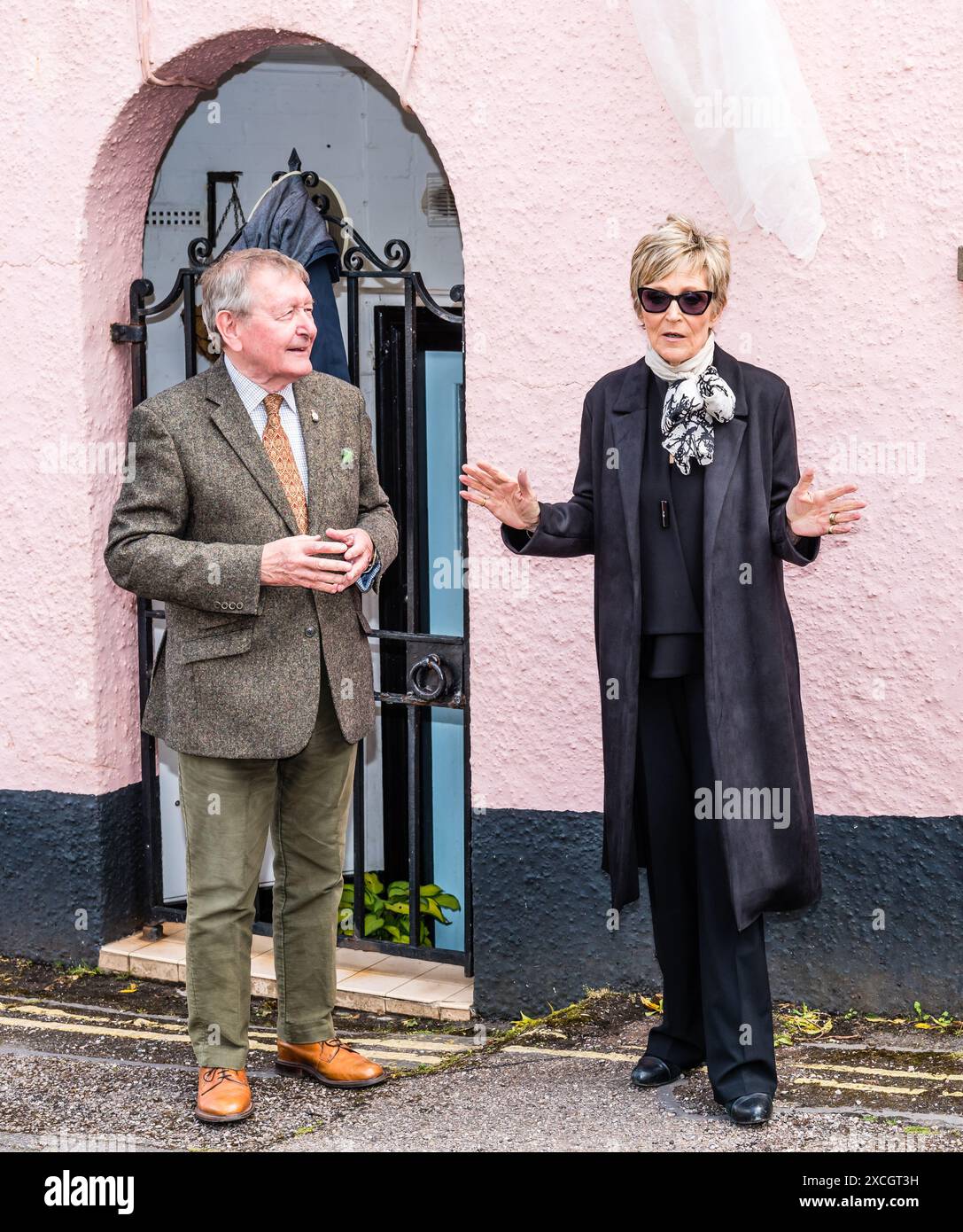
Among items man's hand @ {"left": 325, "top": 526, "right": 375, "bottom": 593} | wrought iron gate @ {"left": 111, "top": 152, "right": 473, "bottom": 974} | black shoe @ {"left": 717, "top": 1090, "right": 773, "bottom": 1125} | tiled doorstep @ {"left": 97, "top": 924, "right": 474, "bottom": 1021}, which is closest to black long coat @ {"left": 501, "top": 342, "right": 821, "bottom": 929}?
man's hand @ {"left": 325, "top": 526, "right": 375, "bottom": 593}

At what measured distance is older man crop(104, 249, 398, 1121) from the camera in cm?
403

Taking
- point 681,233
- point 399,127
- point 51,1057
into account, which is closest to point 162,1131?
point 51,1057

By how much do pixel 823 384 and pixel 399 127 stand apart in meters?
2.94

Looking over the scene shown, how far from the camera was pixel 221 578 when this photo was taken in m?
3.98

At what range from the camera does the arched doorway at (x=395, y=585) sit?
5.52 metres

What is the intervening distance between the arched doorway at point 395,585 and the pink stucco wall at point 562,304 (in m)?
0.23

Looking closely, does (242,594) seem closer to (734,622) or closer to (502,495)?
(502,495)

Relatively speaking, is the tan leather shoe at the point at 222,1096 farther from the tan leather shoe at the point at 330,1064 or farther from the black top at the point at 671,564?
the black top at the point at 671,564

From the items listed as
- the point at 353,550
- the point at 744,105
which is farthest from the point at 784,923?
the point at 744,105

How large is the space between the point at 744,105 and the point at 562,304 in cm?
84

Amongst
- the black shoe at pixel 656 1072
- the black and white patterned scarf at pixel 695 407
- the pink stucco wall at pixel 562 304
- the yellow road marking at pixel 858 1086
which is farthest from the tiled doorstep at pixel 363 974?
the black and white patterned scarf at pixel 695 407

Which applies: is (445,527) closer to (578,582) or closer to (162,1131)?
→ (578,582)

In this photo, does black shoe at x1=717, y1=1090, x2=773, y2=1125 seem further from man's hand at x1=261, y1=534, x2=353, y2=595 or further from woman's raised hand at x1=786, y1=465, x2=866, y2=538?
man's hand at x1=261, y1=534, x2=353, y2=595

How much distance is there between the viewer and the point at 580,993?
17.3 ft
